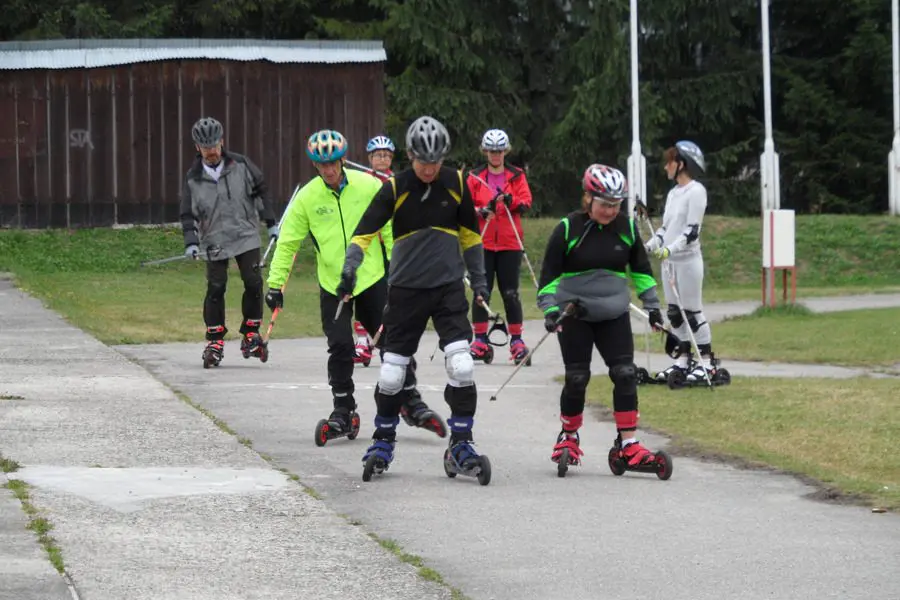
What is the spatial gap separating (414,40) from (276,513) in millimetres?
31739

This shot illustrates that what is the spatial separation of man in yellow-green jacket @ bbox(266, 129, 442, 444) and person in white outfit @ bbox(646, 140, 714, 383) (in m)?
2.83

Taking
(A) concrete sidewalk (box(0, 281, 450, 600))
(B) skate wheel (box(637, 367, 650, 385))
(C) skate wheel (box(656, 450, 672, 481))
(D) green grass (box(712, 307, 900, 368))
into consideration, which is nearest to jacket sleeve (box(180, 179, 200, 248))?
(A) concrete sidewalk (box(0, 281, 450, 600))

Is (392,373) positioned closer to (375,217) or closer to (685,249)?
(375,217)

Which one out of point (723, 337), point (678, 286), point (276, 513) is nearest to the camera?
point (276, 513)

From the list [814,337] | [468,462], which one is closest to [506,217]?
[814,337]

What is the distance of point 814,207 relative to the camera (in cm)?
4166

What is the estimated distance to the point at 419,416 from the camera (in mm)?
11305

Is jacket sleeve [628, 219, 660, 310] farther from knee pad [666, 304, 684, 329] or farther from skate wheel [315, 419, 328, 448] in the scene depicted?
knee pad [666, 304, 684, 329]

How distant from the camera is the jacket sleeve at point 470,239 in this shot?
10.1 meters

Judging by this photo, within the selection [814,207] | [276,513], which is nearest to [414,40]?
[814,207]

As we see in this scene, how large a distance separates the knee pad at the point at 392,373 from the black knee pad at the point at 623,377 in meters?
1.15

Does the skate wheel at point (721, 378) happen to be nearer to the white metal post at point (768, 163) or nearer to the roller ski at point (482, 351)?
the roller ski at point (482, 351)

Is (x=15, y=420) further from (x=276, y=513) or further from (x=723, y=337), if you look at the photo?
(x=723, y=337)

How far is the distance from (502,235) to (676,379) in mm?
2935
